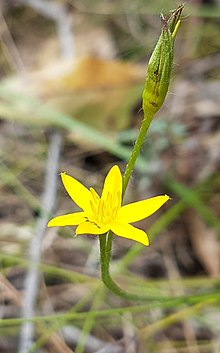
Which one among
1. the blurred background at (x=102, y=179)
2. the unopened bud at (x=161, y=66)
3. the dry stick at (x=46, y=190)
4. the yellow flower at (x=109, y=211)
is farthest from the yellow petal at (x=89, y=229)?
the dry stick at (x=46, y=190)

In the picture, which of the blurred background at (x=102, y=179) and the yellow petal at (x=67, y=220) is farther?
the blurred background at (x=102, y=179)

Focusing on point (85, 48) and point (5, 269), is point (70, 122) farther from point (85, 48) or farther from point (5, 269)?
point (85, 48)

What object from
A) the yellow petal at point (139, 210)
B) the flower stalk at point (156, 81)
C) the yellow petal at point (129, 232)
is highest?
the flower stalk at point (156, 81)

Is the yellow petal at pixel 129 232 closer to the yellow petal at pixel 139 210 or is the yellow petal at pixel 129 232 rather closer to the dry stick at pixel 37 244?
the yellow petal at pixel 139 210

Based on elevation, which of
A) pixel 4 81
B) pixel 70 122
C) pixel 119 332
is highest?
pixel 4 81

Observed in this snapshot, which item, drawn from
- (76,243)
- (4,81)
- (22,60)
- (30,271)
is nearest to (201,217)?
(76,243)

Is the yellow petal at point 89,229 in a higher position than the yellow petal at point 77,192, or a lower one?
lower

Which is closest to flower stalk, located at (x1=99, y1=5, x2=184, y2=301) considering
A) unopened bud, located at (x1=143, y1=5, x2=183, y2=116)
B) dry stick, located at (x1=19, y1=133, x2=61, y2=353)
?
unopened bud, located at (x1=143, y1=5, x2=183, y2=116)
